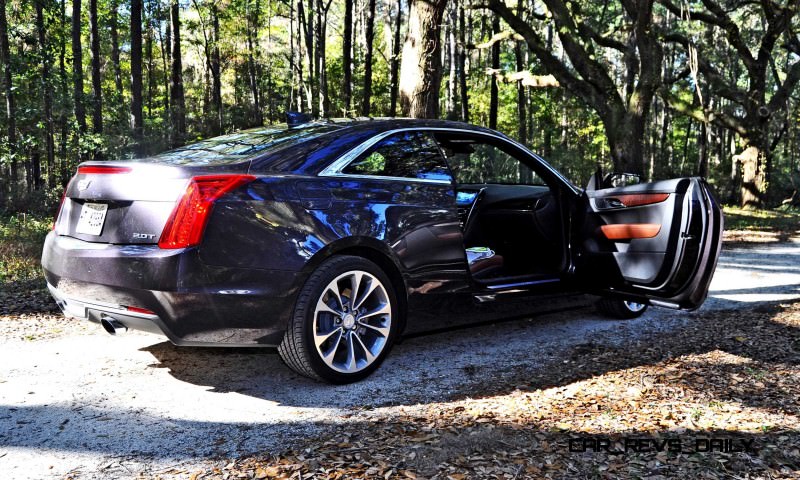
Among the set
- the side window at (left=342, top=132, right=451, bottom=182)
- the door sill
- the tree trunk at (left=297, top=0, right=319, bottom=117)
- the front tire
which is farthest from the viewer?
the tree trunk at (left=297, top=0, right=319, bottom=117)

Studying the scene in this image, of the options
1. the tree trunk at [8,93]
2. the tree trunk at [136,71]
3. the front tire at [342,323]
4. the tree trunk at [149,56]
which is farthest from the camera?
the tree trunk at [149,56]

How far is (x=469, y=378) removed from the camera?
4.10 metres

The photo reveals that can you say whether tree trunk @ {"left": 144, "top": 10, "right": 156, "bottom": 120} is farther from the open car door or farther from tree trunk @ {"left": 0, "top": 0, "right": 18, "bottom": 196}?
the open car door

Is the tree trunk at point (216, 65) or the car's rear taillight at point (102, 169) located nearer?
the car's rear taillight at point (102, 169)

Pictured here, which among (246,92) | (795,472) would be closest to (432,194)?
(795,472)

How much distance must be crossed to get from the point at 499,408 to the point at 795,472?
4.70 feet

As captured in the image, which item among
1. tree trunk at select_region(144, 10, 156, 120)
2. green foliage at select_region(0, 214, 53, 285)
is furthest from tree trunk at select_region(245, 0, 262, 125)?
green foliage at select_region(0, 214, 53, 285)

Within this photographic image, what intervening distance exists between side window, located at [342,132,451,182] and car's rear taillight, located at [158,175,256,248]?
3.14 feet

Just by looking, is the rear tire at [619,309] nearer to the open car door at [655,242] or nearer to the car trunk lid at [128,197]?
the open car door at [655,242]

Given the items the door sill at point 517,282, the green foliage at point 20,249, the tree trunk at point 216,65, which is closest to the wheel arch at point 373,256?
the door sill at point 517,282

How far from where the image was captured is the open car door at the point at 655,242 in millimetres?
4391

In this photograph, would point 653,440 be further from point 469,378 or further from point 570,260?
point 570,260

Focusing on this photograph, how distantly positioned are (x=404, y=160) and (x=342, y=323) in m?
1.26

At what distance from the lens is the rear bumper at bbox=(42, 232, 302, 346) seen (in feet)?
10.9
